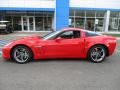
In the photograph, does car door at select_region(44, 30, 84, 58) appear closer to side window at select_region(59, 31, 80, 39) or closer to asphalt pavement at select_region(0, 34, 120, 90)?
side window at select_region(59, 31, 80, 39)

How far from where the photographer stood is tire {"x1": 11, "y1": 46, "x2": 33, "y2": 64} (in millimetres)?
7711

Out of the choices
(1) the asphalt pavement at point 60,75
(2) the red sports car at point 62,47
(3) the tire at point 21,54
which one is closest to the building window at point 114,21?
(2) the red sports car at point 62,47

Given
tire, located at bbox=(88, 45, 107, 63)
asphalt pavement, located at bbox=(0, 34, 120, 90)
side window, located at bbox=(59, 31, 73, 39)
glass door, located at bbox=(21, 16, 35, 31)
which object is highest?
glass door, located at bbox=(21, 16, 35, 31)

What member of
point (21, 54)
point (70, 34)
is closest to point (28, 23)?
point (70, 34)

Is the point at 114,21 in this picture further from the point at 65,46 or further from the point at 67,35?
the point at 65,46

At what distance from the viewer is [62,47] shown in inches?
311

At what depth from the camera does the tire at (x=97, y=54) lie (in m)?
8.05

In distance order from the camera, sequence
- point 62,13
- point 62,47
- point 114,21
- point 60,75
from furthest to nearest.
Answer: point 114,21
point 62,13
point 62,47
point 60,75

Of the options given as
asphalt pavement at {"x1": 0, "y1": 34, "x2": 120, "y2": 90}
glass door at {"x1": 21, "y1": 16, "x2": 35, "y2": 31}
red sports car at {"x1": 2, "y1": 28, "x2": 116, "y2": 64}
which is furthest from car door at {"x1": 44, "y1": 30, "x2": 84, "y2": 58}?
glass door at {"x1": 21, "y1": 16, "x2": 35, "y2": 31}

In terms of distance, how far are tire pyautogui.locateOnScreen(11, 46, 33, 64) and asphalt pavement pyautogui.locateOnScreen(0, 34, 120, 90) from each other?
0.23 m

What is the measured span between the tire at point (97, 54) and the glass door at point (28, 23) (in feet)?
73.3

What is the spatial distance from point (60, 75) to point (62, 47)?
6.33ft

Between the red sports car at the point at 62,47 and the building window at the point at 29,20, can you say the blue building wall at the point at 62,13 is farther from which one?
the red sports car at the point at 62,47

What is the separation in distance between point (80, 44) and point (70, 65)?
41.5 inches
